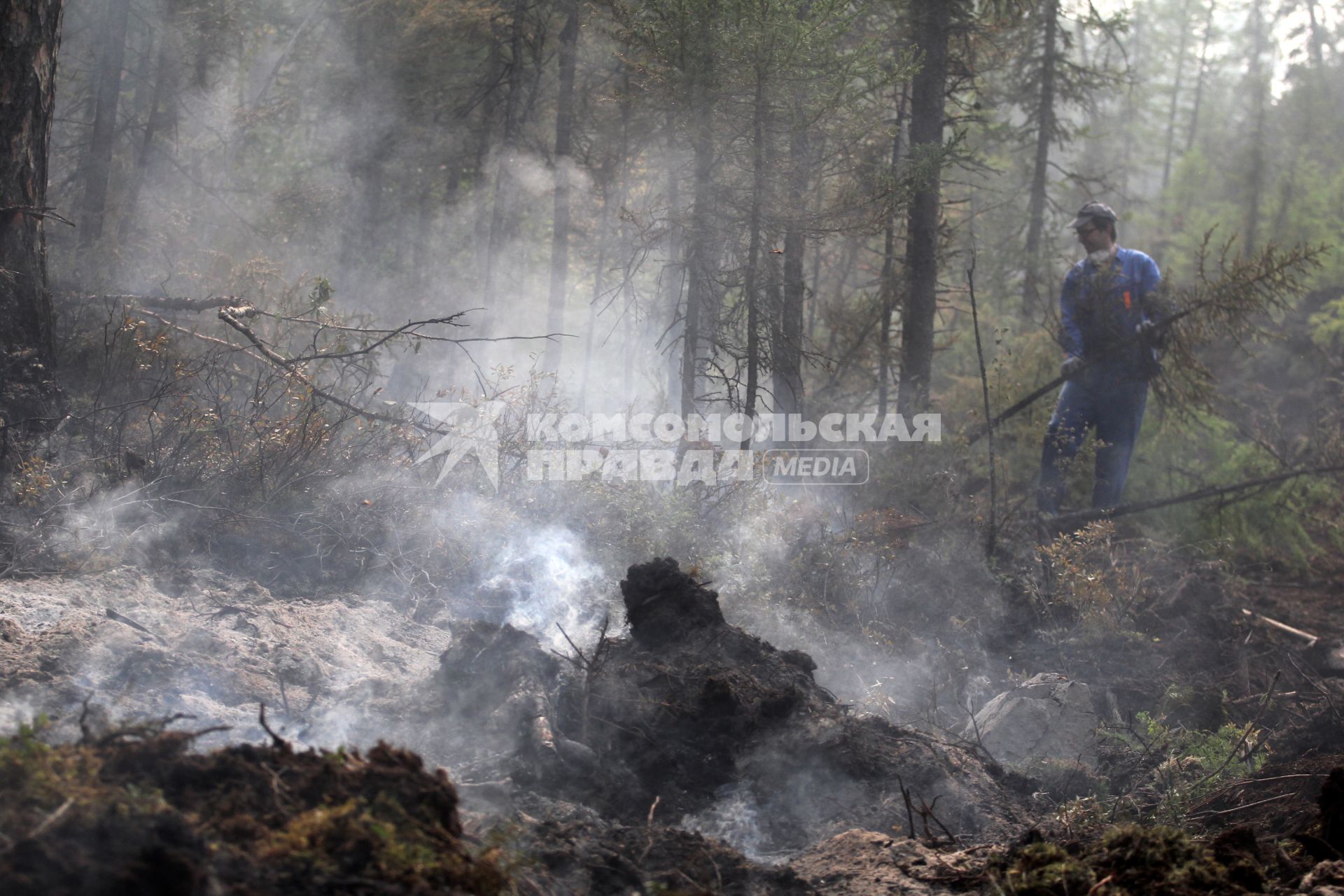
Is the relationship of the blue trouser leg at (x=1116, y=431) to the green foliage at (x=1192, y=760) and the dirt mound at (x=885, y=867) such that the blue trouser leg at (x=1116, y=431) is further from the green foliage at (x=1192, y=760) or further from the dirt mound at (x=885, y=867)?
the dirt mound at (x=885, y=867)

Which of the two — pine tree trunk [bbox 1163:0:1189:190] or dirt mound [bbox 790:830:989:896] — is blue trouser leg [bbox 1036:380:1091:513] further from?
pine tree trunk [bbox 1163:0:1189:190]

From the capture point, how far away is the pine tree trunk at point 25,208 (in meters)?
6.25

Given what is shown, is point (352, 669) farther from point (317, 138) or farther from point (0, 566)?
point (317, 138)

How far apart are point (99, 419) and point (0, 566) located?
171 centimetres

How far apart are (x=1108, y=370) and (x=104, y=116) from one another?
42.0 ft

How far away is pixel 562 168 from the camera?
545 inches

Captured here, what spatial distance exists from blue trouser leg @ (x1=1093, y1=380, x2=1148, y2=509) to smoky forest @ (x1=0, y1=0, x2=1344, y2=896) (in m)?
0.03

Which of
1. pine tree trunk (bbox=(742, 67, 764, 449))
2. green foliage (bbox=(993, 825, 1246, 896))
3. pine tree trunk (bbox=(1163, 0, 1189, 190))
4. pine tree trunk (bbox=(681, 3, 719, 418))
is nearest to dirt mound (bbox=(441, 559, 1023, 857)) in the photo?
green foliage (bbox=(993, 825, 1246, 896))

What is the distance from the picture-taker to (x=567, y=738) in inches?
183

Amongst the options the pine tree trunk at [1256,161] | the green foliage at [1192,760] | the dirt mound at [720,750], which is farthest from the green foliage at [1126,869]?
the pine tree trunk at [1256,161]

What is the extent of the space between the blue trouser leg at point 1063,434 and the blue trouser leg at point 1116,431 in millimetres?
123

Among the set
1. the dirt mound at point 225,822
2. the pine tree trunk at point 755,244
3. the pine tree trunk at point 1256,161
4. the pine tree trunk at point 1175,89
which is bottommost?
the dirt mound at point 225,822

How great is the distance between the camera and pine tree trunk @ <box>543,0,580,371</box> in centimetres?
1331

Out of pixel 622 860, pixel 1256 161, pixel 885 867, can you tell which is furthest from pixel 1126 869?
pixel 1256 161
